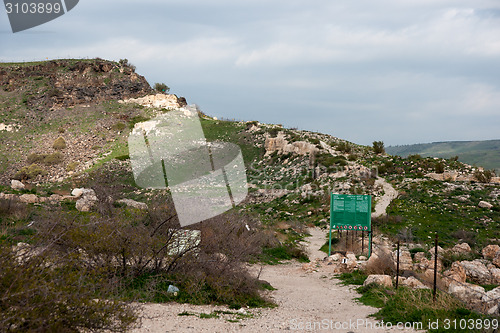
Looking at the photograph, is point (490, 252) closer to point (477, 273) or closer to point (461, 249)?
point (461, 249)

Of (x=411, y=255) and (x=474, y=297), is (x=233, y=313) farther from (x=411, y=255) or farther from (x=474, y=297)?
(x=411, y=255)

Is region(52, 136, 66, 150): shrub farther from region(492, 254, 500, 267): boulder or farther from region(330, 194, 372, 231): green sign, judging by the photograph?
region(492, 254, 500, 267): boulder

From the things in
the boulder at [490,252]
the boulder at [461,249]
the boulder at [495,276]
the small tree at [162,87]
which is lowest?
the boulder at [461,249]

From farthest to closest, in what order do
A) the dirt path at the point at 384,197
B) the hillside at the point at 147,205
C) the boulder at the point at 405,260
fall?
the dirt path at the point at 384,197 < the boulder at the point at 405,260 < the hillside at the point at 147,205

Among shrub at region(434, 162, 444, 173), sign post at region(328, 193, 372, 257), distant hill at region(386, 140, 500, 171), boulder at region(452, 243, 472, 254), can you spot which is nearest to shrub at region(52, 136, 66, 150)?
shrub at region(434, 162, 444, 173)

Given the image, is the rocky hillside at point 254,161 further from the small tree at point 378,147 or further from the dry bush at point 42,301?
the dry bush at point 42,301

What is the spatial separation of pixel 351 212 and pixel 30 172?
39853mm

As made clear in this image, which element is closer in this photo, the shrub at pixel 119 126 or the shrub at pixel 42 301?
the shrub at pixel 42 301

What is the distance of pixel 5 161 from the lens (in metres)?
47.1

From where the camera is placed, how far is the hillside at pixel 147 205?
616 centimetres

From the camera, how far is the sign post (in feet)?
53.2

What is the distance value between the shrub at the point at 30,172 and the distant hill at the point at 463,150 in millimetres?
114204

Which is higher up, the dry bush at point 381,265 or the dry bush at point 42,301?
the dry bush at point 42,301

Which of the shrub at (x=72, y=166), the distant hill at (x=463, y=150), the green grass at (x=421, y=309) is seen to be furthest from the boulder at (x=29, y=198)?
the distant hill at (x=463, y=150)
